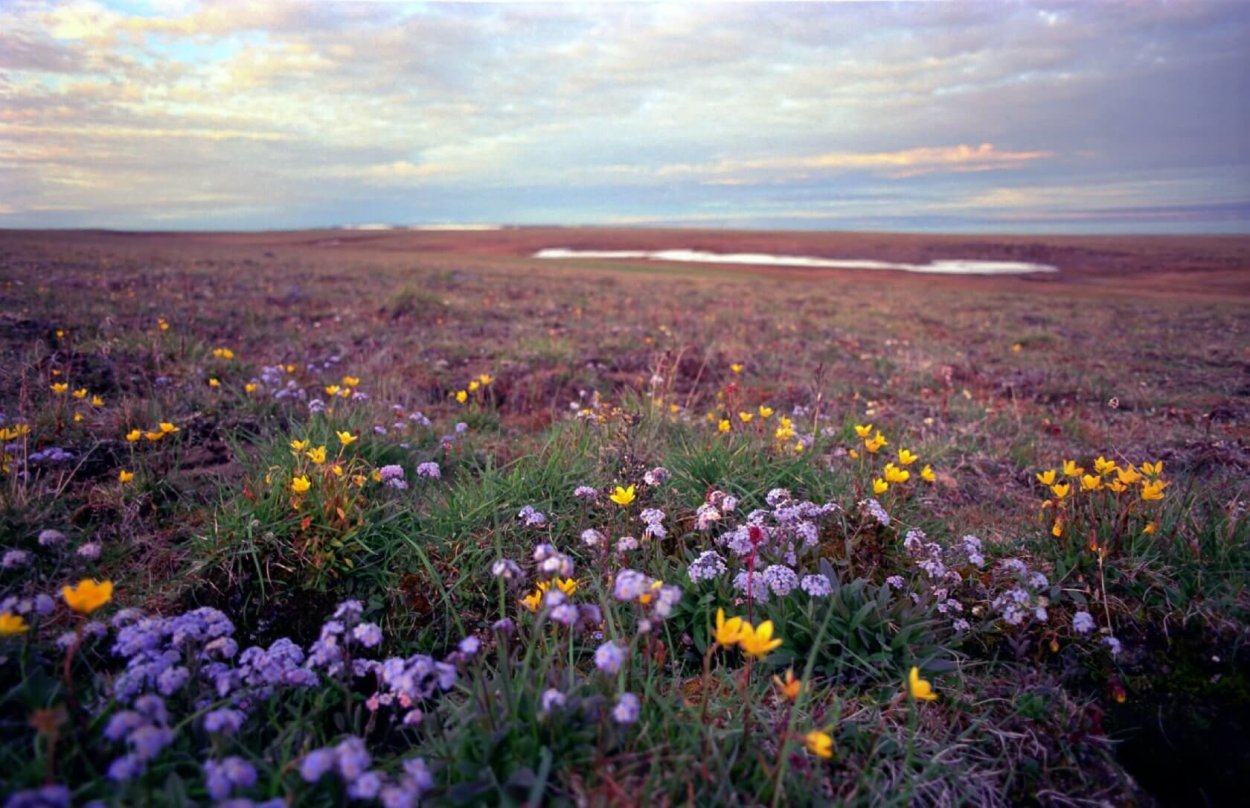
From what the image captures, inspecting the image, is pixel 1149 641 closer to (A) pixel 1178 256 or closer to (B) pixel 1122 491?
(B) pixel 1122 491

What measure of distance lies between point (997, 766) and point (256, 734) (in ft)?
7.79

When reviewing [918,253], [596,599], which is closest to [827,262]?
[918,253]

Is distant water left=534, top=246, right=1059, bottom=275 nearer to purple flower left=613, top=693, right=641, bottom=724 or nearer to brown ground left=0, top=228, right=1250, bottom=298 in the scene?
brown ground left=0, top=228, right=1250, bottom=298

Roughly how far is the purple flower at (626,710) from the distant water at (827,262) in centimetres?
3641

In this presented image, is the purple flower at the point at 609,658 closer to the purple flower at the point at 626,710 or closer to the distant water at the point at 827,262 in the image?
the purple flower at the point at 626,710

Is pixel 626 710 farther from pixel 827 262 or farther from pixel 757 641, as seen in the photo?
pixel 827 262

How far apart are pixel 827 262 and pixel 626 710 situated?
43118 mm

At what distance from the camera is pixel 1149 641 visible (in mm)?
2713

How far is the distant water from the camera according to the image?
114ft

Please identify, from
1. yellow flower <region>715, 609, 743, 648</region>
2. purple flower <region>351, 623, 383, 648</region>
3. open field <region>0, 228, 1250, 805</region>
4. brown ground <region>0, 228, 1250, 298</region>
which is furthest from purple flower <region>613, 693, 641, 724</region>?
brown ground <region>0, 228, 1250, 298</region>

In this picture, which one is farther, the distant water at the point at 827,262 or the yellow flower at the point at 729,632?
the distant water at the point at 827,262

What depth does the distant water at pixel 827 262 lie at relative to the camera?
34.7 meters

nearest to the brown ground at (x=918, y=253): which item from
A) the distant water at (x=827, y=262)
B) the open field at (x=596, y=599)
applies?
the distant water at (x=827, y=262)

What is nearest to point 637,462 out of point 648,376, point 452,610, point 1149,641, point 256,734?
point 452,610
